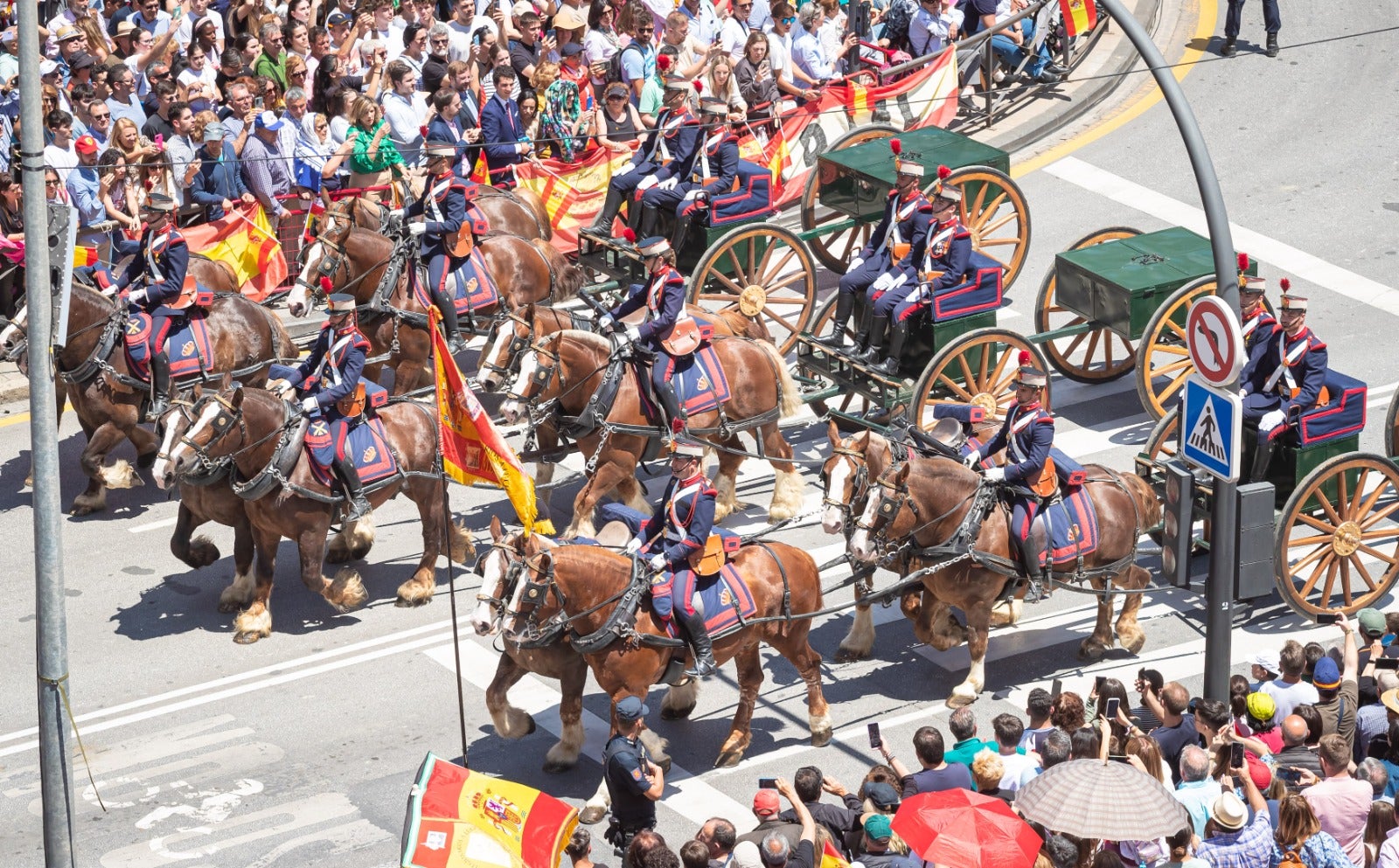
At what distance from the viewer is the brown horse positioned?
14.6 meters

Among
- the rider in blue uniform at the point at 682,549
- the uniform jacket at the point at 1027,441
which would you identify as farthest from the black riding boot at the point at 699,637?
the uniform jacket at the point at 1027,441

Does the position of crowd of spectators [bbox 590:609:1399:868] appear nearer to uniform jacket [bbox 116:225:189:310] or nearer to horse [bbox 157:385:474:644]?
horse [bbox 157:385:474:644]

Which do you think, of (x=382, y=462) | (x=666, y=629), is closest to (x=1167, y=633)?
(x=666, y=629)

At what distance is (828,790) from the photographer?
44.1ft

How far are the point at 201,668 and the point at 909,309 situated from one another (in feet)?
23.3

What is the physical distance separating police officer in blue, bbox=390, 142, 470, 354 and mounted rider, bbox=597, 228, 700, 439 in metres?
2.81

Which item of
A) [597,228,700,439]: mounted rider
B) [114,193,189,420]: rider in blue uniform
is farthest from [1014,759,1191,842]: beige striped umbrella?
[114,193,189,420]: rider in blue uniform

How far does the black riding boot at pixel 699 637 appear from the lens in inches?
595

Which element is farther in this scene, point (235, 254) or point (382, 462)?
point (235, 254)

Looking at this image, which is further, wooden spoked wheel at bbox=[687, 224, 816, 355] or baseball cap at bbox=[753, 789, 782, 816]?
wooden spoked wheel at bbox=[687, 224, 816, 355]

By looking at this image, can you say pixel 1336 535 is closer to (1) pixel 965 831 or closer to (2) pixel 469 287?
(1) pixel 965 831

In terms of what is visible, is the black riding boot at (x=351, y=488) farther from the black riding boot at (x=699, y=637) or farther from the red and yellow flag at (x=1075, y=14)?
the red and yellow flag at (x=1075, y=14)

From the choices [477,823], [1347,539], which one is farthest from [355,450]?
[1347,539]

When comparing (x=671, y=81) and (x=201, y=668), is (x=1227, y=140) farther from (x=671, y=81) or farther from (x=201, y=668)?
(x=201, y=668)
